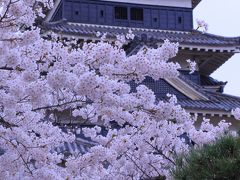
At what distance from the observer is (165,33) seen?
18266mm

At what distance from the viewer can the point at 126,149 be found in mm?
7875

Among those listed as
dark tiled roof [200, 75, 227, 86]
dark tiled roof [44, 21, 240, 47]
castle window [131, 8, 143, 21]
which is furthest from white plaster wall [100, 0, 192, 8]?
dark tiled roof [200, 75, 227, 86]

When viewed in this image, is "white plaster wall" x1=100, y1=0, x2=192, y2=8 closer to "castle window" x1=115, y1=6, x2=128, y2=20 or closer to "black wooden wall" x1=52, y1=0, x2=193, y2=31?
"black wooden wall" x1=52, y1=0, x2=193, y2=31

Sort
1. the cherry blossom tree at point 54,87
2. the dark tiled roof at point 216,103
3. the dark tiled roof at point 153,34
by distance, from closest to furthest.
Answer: the cherry blossom tree at point 54,87 < the dark tiled roof at point 216,103 < the dark tiled roof at point 153,34

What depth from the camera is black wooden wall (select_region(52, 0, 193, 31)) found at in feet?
59.6

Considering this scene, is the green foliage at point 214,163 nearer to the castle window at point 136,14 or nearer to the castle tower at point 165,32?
the castle tower at point 165,32

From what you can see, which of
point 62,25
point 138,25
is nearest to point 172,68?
point 62,25

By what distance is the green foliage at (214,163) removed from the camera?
4.63 meters

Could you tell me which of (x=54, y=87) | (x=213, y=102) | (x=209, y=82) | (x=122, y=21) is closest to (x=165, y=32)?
(x=122, y=21)

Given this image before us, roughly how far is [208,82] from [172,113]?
12078 millimetres

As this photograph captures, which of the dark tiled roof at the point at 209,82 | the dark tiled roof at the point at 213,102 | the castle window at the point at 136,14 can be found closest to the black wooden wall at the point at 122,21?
the castle window at the point at 136,14

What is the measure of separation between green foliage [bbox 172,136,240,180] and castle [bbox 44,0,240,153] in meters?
9.57

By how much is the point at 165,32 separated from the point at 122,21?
4.52 ft

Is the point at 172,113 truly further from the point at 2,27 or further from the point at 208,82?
the point at 208,82
